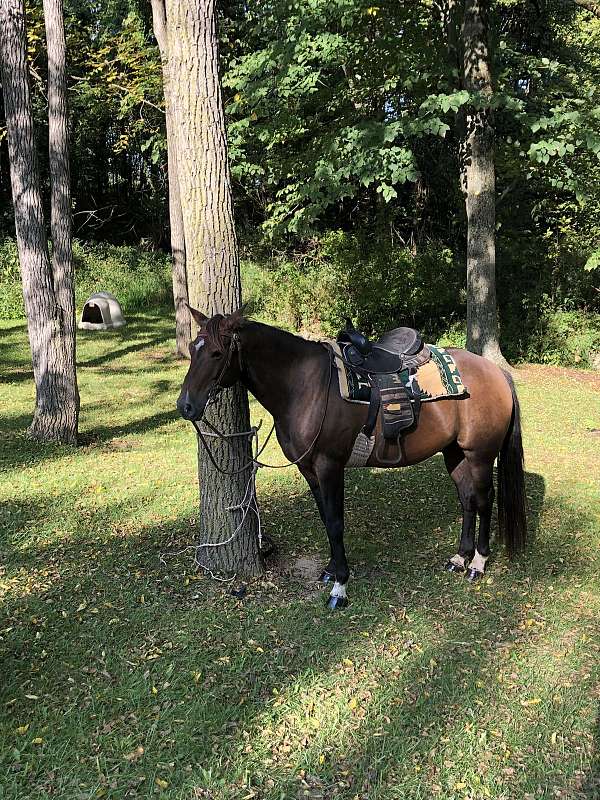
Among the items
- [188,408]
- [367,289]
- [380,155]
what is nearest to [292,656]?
[188,408]

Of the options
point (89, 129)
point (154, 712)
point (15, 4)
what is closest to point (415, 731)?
point (154, 712)

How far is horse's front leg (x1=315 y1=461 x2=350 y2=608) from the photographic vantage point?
4.21 metres

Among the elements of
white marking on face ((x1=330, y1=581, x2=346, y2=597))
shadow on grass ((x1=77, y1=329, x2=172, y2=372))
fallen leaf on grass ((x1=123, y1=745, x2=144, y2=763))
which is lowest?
fallen leaf on grass ((x1=123, y1=745, x2=144, y2=763))

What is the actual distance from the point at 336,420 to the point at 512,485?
155 cm

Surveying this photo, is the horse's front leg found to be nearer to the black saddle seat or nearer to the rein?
the rein

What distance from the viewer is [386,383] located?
4.31 metres

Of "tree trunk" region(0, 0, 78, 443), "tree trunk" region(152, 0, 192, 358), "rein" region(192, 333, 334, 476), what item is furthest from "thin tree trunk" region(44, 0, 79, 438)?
"rein" region(192, 333, 334, 476)

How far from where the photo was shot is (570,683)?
3539 mm

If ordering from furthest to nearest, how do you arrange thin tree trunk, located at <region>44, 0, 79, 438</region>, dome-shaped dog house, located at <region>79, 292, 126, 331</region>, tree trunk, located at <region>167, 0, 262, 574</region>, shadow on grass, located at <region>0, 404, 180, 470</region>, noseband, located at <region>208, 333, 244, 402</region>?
dome-shaped dog house, located at <region>79, 292, 126, 331</region>
thin tree trunk, located at <region>44, 0, 79, 438</region>
shadow on grass, located at <region>0, 404, 180, 470</region>
tree trunk, located at <region>167, 0, 262, 574</region>
noseband, located at <region>208, 333, 244, 402</region>

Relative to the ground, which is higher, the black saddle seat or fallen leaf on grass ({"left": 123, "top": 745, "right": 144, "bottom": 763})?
the black saddle seat

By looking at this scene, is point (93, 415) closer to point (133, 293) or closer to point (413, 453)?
point (413, 453)

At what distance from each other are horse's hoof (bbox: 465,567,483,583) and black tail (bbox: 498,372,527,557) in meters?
0.35

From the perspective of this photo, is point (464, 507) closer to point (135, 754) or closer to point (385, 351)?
point (385, 351)

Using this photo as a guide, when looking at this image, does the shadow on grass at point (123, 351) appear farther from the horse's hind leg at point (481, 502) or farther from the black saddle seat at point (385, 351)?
the horse's hind leg at point (481, 502)
